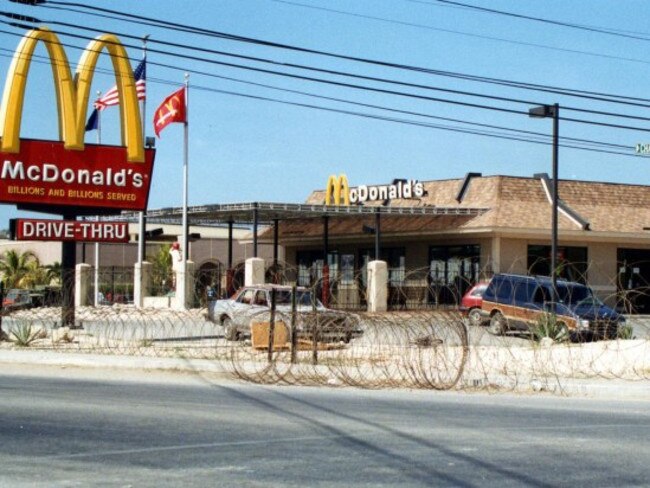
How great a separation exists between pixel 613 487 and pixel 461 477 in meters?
1.31

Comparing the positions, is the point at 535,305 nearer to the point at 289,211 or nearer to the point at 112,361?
the point at 112,361

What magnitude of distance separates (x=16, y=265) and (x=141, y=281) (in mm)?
25403

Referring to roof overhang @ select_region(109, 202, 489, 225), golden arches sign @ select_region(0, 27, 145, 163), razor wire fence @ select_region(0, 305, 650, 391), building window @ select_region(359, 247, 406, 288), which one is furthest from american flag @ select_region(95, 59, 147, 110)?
razor wire fence @ select_region(0, 305, 650, 391)

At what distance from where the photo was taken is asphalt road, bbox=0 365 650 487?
8539 millimetres

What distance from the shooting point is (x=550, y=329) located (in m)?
22.1

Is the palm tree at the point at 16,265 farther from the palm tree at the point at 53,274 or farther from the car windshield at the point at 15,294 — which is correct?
the car windshield at the point at 15,294

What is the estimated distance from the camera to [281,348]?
19547mm

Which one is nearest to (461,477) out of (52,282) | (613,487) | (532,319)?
(613,487)

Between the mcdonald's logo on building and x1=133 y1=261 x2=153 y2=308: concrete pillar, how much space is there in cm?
1034

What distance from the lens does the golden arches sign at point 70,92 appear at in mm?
27203

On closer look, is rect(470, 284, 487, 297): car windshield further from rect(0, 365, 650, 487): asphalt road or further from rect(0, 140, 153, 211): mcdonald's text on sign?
rect(0, 365, 650, 487): asphalt road

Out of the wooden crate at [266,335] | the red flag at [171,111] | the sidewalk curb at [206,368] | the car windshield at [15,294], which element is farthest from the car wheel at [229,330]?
the red flag at [171,111]

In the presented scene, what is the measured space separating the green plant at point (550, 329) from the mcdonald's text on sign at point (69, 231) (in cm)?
1266

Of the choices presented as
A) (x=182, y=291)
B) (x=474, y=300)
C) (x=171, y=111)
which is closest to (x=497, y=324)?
(x=474, y=300)
